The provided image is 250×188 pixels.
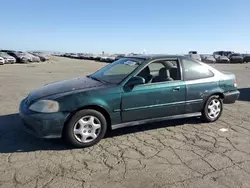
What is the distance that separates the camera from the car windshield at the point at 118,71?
4.34 metres

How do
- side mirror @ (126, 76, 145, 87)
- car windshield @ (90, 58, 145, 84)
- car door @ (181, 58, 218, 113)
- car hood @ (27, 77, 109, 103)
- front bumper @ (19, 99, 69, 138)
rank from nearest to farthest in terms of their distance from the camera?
1. front bumper @ (19, 99, 69, 138)
2. car hood @ (27, 77, 109, 103)
3. side mirror @ (126, 76, 145, 87)
4. car windshield @ (90, 58, 145, 84)
5. car door @ (181, 58, 218, 113)

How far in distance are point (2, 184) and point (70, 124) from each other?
1.24m

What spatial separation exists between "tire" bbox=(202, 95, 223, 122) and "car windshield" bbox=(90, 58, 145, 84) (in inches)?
69.1

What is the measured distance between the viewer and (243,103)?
7.08m

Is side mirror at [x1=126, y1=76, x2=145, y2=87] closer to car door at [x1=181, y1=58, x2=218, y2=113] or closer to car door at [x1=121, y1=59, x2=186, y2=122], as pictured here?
car door at [x1=121, y1=59, x2=186, y2=122]

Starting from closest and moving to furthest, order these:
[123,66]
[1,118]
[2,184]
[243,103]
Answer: [2,184], [123,66], [1,118], [243,103]

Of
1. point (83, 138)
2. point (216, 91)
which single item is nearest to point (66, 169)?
point (83, 138)

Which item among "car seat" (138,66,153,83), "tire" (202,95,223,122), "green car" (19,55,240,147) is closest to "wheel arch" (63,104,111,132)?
"green car" (19,55,240,147)

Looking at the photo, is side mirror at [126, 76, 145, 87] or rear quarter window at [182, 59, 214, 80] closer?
side mirror at [126, 76, 145, 87]

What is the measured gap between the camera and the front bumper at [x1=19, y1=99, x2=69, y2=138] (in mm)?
3545

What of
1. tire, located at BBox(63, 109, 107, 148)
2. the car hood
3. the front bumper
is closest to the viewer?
the front bumper

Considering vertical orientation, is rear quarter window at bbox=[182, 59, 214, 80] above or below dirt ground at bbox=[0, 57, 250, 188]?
above

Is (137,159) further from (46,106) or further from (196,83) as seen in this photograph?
(196,83)

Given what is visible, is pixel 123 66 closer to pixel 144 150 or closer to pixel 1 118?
pixel 144 150
